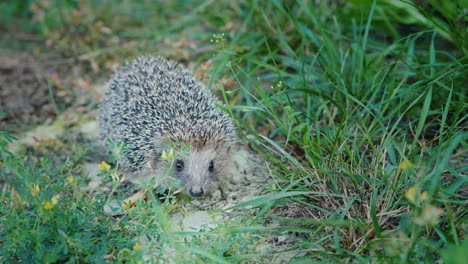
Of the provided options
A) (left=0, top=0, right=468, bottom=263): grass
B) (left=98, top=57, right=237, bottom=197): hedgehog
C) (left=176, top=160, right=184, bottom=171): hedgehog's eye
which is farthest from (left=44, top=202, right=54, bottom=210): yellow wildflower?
(left=176, top=160, right=184, bottom=171): hedgehog's eye

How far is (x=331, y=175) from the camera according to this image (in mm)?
3127

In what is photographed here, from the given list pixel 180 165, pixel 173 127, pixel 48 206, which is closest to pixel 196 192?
pixel 180 165

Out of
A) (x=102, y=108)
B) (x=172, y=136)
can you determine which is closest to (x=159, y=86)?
(x=172, y=136)

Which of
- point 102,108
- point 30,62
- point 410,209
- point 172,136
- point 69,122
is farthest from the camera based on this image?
point 30,62

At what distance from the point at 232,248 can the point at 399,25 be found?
3.53 metres

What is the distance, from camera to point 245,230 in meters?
2.89

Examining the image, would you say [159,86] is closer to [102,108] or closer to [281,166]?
[102,108]

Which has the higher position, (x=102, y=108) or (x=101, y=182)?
(x=102, y=108)

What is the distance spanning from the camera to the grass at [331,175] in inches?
105

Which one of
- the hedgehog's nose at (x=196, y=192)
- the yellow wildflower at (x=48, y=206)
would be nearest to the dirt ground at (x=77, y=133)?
the hedgehog's nose at (x=196, y=192)

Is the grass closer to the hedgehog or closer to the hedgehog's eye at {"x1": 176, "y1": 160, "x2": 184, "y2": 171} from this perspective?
the hedgehog

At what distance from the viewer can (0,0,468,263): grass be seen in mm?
2670

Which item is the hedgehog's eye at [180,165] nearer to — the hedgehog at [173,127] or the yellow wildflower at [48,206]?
the hedgehog at [173,127]

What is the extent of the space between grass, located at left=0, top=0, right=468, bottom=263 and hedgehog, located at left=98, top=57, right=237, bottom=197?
1.34 ft
